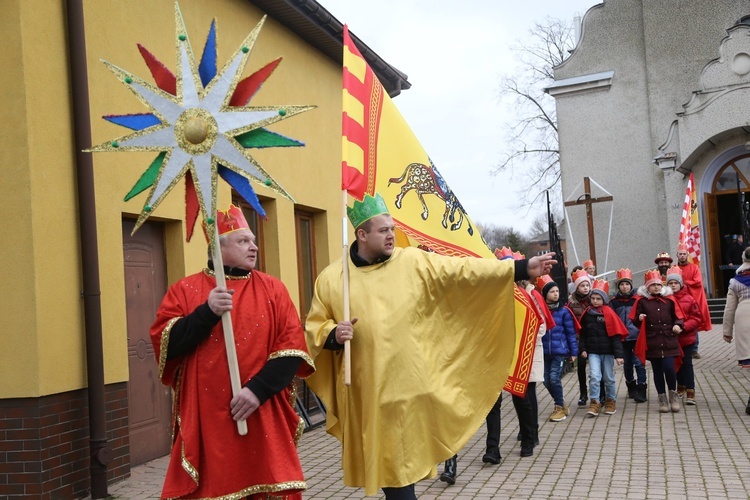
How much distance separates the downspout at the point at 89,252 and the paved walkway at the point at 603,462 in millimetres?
419

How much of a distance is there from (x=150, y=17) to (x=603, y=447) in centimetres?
583

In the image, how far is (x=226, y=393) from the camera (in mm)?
3873

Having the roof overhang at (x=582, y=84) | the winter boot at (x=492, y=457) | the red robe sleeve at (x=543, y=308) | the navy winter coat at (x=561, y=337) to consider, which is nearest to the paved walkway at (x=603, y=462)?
the winter boot at (x=492, y=457)

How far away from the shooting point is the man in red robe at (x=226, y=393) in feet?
12.6

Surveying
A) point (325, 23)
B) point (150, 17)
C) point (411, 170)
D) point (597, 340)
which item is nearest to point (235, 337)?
point (411, 170)

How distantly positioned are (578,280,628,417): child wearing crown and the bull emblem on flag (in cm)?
424

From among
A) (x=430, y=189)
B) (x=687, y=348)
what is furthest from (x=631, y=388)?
(x=430, y=189)

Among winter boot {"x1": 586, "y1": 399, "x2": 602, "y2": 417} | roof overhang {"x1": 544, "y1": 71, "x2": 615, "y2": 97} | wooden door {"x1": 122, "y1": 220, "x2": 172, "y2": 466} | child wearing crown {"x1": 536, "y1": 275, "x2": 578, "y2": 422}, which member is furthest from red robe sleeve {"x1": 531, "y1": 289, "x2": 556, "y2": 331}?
A: roof overhang {"x1": 544, "y1": 71, "x2": 615, "y2": 97}

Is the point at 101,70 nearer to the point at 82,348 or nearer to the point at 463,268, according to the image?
the point at 82,348

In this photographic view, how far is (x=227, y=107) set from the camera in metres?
3.89

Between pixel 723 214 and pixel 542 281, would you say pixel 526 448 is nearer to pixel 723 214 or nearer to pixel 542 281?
pixel 542 281

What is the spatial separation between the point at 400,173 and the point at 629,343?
596 cm

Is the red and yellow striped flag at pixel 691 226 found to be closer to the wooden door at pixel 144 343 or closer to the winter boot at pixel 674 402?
the winter boot at pixel 674 402

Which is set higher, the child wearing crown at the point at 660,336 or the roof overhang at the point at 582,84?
the roof overhang at the point at 582,84
